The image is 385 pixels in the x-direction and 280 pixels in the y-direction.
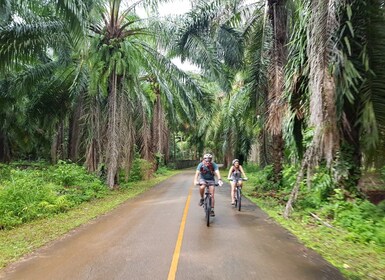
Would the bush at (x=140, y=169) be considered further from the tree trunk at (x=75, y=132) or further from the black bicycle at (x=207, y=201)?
the black bicycle at (x=207, y=201)

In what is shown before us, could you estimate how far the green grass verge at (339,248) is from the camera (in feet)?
17.8

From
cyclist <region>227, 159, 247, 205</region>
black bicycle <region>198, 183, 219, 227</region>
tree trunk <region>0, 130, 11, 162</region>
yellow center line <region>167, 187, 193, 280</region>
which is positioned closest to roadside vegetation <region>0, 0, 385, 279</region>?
tree trunk <region>0, 130, 11, 162</region>

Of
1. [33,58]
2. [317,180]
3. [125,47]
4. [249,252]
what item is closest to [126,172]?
[125,47]

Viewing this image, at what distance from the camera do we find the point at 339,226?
8.47m

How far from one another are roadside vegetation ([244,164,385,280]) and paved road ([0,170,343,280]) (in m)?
0.43

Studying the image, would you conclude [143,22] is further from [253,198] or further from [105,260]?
[105,260]

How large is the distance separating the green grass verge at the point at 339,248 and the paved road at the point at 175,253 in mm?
262

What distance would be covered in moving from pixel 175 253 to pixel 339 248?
324cm

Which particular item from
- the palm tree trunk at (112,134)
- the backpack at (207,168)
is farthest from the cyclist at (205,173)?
the palm tree trunk at (112,134)

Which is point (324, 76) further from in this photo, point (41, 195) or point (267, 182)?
point (267, 182)

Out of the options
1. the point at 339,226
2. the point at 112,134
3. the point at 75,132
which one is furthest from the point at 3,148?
the point at 339,226

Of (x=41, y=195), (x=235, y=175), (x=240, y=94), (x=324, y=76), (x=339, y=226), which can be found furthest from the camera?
(x=240, y=94)

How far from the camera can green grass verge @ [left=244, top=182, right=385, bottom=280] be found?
17.8ft

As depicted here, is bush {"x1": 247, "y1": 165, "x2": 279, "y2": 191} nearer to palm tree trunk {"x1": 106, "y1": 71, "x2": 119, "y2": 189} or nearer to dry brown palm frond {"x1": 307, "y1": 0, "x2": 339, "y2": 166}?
palm tree trunk {"x1": 106, "y1": 71, "x2": 119, "y2": 189}
